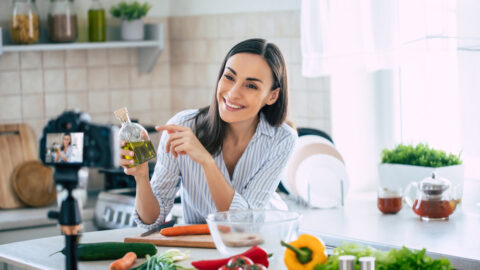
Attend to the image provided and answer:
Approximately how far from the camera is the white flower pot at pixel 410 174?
3107mm

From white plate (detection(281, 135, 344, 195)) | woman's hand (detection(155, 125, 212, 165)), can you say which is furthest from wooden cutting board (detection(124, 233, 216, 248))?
white plate (detection(281, 135, 344, 195))

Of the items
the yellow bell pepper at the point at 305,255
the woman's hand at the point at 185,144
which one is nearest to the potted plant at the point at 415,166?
the woman's hand at the point at 185,144

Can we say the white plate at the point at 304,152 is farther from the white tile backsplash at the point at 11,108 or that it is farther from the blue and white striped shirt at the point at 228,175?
the white tile backsplash at the point at 11,108

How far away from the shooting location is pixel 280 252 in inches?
79.7

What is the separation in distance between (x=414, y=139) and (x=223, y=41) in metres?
1.15

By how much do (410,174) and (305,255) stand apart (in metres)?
1.42

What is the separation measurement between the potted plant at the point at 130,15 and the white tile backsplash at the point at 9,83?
23.4 inches

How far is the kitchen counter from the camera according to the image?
87.8 inches

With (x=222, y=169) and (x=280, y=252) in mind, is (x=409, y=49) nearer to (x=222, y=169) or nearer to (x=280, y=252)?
(x=222, y=169)

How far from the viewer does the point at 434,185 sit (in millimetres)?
A: 2850

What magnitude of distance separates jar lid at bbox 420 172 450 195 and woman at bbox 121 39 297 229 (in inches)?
20.4

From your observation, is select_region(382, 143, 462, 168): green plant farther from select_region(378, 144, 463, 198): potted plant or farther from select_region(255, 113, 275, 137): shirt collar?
select_region(255, 113, 275, 137): shirt collar

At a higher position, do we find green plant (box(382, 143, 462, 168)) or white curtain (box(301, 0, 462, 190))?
white curtain (box(301, 0, 462, 190))

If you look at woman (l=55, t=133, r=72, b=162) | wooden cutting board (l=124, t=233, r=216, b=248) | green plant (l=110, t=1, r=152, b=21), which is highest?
green plant (l=110, t=1, r=152, b=21)
